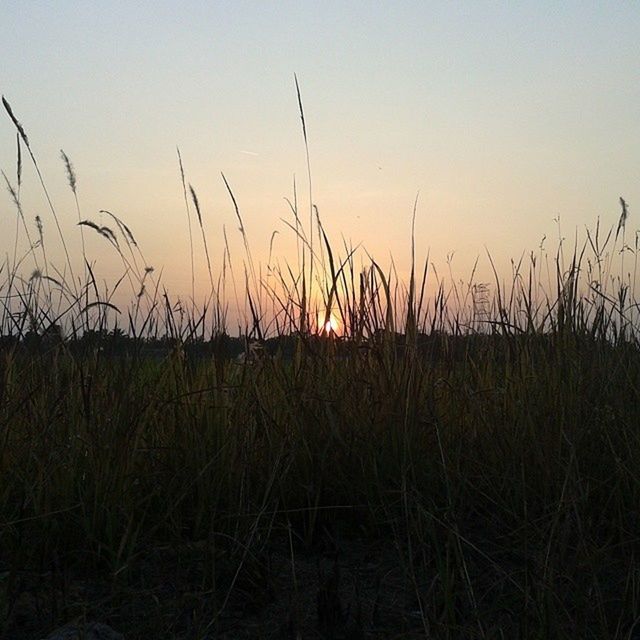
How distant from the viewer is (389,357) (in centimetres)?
260

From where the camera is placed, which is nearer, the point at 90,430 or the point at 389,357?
the point at 90,430

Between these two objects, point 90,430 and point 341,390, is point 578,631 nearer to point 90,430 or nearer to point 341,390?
point 341,390

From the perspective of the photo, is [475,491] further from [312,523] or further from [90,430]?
[90,430]

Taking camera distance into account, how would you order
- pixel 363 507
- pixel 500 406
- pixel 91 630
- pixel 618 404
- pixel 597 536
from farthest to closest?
pixel 500 406, pixel 618 404, pixel 363 507, pixel 597 536, pixel 91 630

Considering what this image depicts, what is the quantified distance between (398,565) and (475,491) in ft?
1.28

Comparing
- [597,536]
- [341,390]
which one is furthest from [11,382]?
[597,536]

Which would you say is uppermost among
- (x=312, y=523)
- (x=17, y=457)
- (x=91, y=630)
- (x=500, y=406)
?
(x=500, y=406)

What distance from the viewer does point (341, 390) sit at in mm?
2482

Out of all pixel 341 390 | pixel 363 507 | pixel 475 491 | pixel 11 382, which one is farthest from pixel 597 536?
pixel 11 382

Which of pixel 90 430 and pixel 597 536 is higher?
pixel 90 430

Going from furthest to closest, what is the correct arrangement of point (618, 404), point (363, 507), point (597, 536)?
point (618, 404) → point (363, 507) → point (597, 536)

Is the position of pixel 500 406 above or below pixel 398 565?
above

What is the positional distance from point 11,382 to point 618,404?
189 centimetres

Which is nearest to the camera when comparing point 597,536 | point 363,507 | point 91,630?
point 91,630
